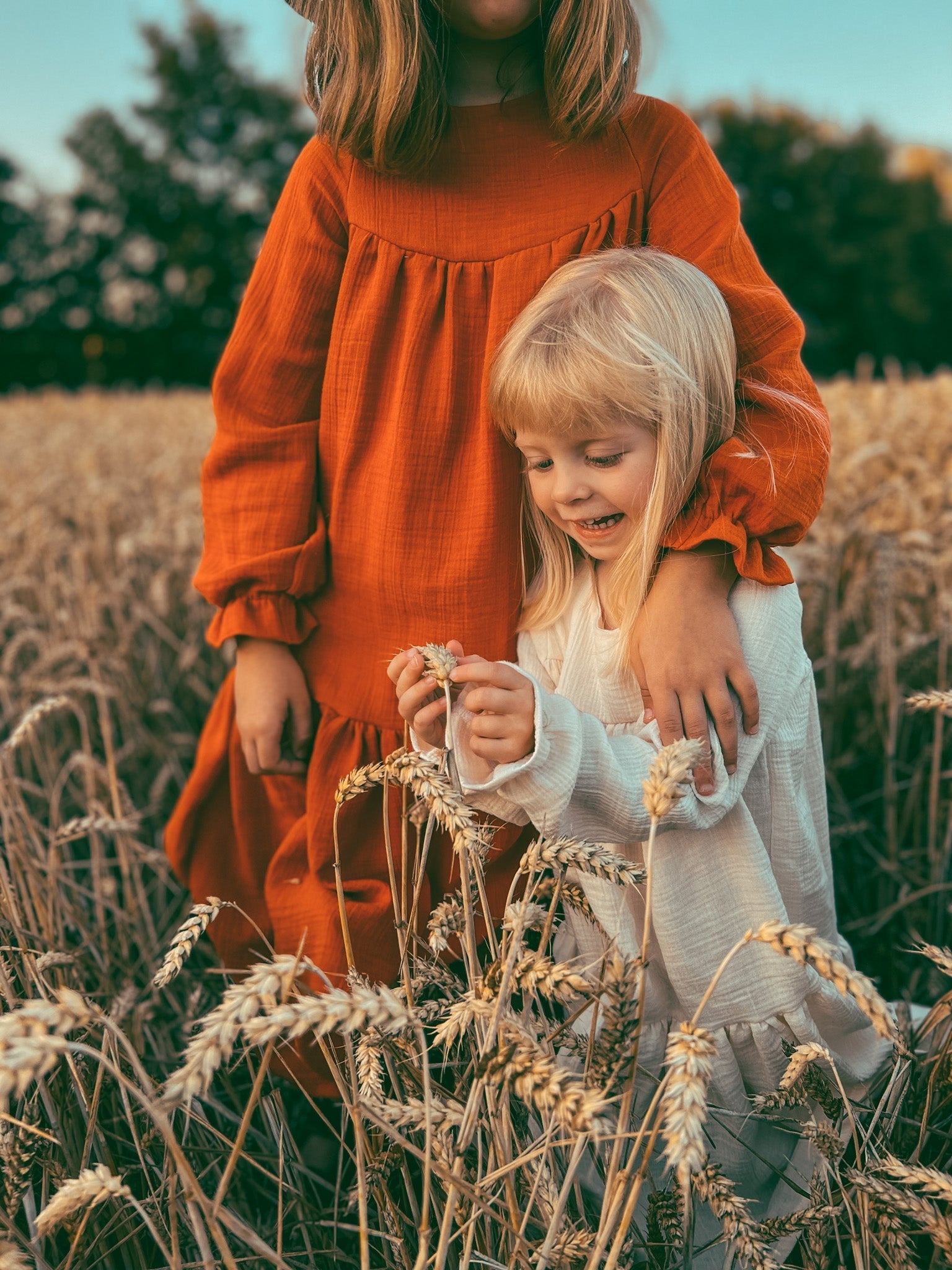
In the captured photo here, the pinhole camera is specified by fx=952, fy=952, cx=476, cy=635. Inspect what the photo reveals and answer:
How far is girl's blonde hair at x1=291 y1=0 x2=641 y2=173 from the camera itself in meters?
1.19

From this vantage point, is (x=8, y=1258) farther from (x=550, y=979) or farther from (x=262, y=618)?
(x=262, y=618)

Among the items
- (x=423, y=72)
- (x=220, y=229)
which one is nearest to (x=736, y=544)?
(x=423, y=72)

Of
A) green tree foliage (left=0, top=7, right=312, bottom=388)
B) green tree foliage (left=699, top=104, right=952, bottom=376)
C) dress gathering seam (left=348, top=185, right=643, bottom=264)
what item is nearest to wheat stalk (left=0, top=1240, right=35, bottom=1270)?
dress gathering seam (left=348, top=185, right=643, bottom=264)

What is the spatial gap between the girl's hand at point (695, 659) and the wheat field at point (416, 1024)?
7.8 inches

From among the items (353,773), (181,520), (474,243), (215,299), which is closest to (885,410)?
(181,520)

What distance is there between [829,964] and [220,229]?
35559 mm

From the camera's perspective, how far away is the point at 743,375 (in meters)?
1.24

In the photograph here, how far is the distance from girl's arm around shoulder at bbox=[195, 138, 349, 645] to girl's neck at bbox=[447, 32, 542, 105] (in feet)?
0.67

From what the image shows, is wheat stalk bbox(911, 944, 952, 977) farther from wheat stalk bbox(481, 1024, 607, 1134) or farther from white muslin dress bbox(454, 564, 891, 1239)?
wheat stalk bbox(481, 1024, 607, 1134)

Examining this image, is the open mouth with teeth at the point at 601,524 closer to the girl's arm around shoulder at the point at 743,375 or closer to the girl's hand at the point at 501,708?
the girl's arm around shoulder at the point at 743,375

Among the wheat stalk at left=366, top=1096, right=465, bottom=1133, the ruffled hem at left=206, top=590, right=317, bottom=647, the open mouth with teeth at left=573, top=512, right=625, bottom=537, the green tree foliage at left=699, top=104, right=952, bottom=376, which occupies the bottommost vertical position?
the wheat stalk at left=366, top=1096, right=465, bottom=1133

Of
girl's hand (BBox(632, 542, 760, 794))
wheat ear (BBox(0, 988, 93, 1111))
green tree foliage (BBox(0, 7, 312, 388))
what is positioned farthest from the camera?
green tree foliage (BBox(0, 7, 312, 388))

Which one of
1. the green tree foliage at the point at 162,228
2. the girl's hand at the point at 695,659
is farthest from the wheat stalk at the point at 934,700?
the green tree foliage at the point at 162,228

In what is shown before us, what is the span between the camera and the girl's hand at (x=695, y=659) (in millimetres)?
1100
